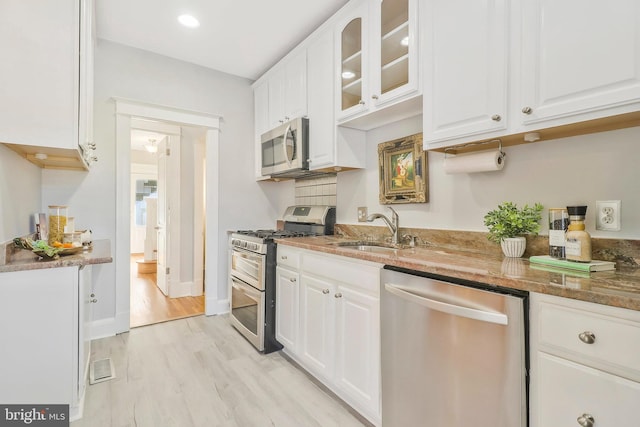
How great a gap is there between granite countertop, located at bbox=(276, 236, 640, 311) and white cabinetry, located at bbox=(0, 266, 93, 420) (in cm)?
152

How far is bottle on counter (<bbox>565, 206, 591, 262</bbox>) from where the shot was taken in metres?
1.17

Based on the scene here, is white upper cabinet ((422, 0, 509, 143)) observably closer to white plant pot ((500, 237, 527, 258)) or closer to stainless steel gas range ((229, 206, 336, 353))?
white plant pot ((500, 237, 527, 258))

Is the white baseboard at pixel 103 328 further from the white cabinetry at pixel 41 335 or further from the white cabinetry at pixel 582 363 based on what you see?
the white cabinetry at pixel 582 363

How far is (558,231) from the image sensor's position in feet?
4.21

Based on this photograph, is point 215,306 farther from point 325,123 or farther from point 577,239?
point 577,239

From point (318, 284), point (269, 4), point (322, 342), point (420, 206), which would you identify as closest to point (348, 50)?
point (269, 4)

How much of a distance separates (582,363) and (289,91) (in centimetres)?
271

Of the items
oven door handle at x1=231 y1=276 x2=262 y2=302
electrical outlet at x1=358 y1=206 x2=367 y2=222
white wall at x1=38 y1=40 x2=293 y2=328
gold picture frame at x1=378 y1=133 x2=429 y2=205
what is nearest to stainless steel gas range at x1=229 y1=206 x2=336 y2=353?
oven door handle at x1=231 y1=276 x2=262 y2=302

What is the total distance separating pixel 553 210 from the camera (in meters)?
1.32

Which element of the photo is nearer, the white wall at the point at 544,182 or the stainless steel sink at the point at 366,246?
the white wall at the point at 544,182

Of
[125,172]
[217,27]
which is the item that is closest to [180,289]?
[125,172]

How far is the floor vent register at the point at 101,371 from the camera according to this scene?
2.07 meters

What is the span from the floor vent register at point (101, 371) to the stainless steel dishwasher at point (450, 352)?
1855 mm

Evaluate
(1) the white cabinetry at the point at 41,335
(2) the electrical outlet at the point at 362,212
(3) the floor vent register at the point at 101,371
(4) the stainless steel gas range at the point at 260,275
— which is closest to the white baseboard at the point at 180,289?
(4) the stainless steel gas range at the point at 260,275
